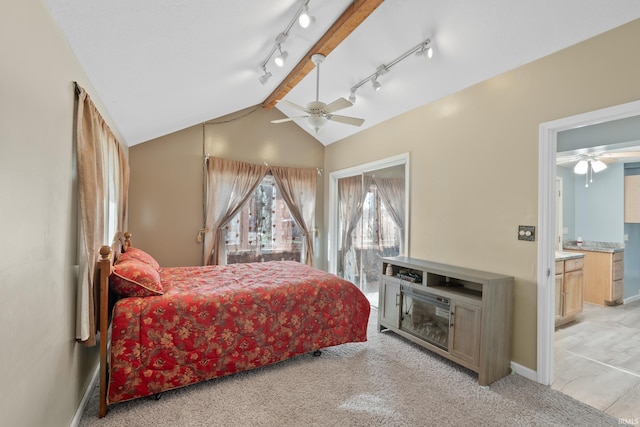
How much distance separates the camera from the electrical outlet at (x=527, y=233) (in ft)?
8.32

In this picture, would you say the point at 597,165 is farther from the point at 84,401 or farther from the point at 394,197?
the point at 84,401

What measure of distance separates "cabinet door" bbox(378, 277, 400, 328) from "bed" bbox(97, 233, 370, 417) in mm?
462

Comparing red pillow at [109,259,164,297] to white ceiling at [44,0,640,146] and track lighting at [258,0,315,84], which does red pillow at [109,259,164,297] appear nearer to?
white ceiling at [44,0,640,146]

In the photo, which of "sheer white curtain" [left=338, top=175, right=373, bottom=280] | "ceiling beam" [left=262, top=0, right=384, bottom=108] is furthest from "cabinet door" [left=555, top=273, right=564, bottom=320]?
"ceiling beam" [left=262, top=0, right=384, bottom=108]

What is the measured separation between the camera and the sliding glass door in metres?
4.09

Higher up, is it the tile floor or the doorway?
the doorway

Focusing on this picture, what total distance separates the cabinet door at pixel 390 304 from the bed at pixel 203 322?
0.46 meters

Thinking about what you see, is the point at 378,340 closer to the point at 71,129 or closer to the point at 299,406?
the point at 299,406

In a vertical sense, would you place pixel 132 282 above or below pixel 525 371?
above

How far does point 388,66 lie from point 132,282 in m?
3.04

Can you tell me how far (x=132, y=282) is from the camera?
2.21 m

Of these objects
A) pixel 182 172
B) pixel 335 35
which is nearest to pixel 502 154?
pixel 335 35

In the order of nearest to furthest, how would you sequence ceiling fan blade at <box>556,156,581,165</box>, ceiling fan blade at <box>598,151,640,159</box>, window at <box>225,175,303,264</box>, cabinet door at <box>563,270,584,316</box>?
cabinet door at <box>563,270,584,316</box>, ceiling fan blade at <box>598,151,640,159</box>, ceiling fan blade at <box>556,156,581,165</box>, window at <box>225,175,303,264</box>

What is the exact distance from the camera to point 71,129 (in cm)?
175
